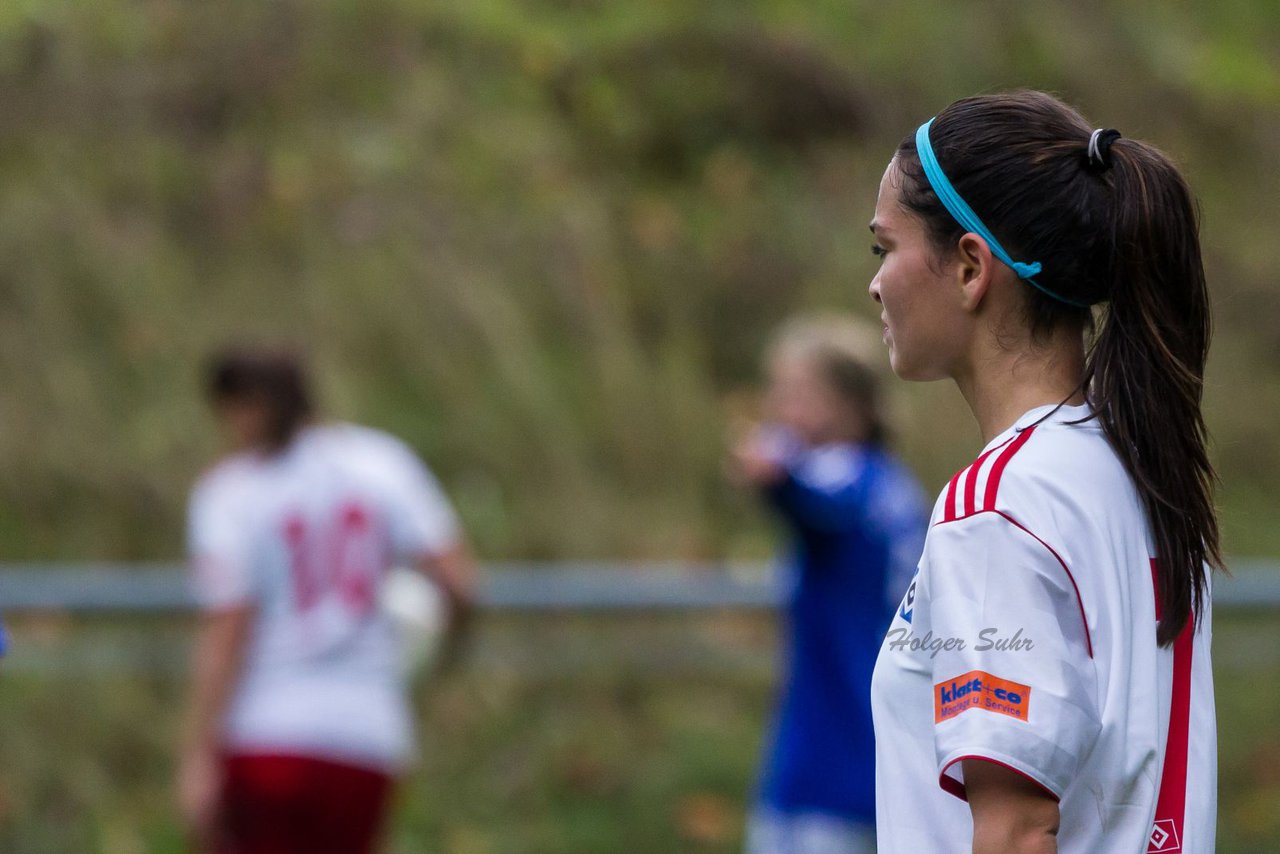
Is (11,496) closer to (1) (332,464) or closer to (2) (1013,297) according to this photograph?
(1) (332,464)

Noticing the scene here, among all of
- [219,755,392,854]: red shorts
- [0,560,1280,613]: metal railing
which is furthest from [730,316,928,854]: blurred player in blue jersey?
[0,560,1280,613]: metal railing

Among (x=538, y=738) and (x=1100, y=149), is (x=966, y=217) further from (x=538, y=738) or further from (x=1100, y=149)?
(x=538, y=738)

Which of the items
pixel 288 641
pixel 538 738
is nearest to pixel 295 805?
pixel 288 641

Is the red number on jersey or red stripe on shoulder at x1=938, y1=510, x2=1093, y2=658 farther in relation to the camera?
the red number on jersey

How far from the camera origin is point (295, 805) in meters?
5.38

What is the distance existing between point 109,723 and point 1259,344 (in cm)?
686

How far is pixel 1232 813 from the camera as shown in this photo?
7.26 meters

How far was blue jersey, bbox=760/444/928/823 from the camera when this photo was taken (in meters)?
4.72

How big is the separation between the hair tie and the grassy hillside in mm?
6451

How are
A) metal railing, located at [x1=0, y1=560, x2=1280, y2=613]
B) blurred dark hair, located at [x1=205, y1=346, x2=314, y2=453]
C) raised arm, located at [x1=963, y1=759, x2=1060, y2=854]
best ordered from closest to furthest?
raised arm, located at [x1=963, y1=759, x2=1060, y2=854]
blurred dark hair, located at [x1=205, y1=346, x2=314, y2=453]
metal railing, located at [x1=0, y1=560, x2=1280, y2=613]

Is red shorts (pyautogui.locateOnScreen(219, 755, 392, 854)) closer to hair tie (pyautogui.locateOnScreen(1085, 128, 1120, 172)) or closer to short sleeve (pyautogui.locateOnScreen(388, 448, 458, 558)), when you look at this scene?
short sleeve (pyautogui.locateOnScreen(388, 448, 458, 558))

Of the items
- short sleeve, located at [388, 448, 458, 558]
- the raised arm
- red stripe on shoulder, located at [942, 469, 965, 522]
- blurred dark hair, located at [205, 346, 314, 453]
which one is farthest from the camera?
short sleeve, located at [388, 448, 458, 558]

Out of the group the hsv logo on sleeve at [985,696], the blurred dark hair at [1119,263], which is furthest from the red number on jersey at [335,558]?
the hsv logo on sleeve at [985,696]

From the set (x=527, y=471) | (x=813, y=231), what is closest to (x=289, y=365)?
(x=527, y=471)
